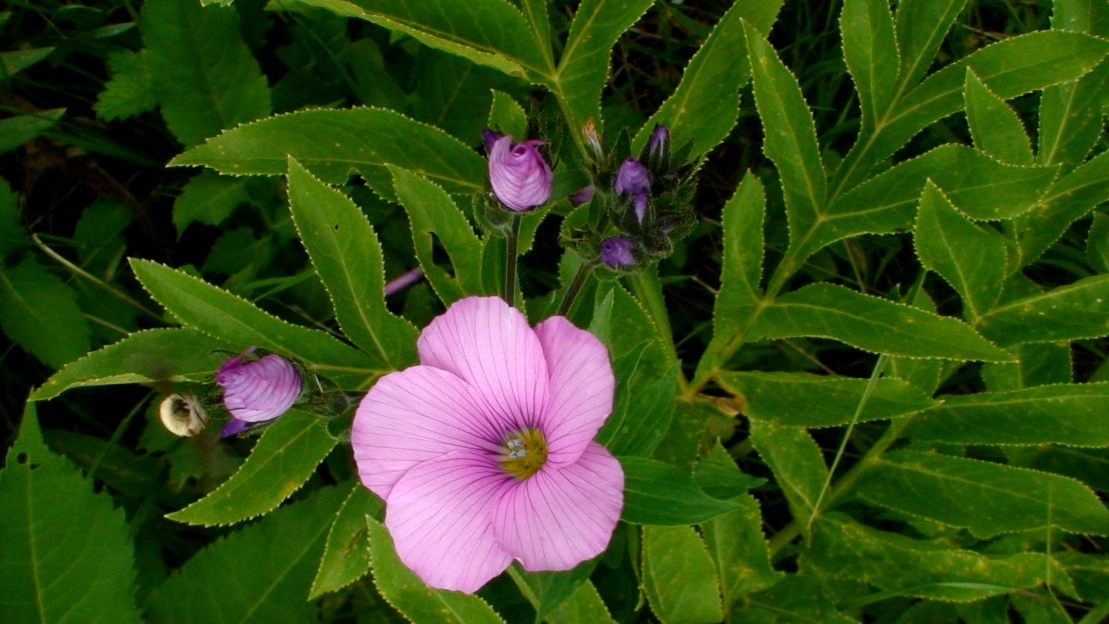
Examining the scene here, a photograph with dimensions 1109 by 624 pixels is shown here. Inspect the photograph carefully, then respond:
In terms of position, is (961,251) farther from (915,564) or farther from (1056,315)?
(915,564)

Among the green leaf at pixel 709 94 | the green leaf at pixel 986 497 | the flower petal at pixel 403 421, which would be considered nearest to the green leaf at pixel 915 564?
the green leaf at pixel 986 497

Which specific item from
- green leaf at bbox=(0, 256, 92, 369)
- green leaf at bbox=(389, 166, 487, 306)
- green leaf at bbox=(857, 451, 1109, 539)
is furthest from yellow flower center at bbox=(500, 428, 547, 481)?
green leaf at bbox=(0, 256, 92, 369)

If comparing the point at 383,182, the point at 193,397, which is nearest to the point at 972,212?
the point at 383,182

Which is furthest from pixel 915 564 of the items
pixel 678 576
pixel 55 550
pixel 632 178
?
pixel 55 550

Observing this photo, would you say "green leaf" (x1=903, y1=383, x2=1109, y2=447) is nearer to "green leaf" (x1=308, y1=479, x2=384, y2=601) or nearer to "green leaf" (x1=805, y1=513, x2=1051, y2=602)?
"green leaf" (x1=805, y1=513, x2=1051, y2=602)

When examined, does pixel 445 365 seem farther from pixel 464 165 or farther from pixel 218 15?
pixel 218 15

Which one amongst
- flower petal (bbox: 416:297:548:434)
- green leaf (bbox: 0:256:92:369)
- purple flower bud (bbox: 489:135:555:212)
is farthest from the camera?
green leaf (bbox: 0:256:92:369)
